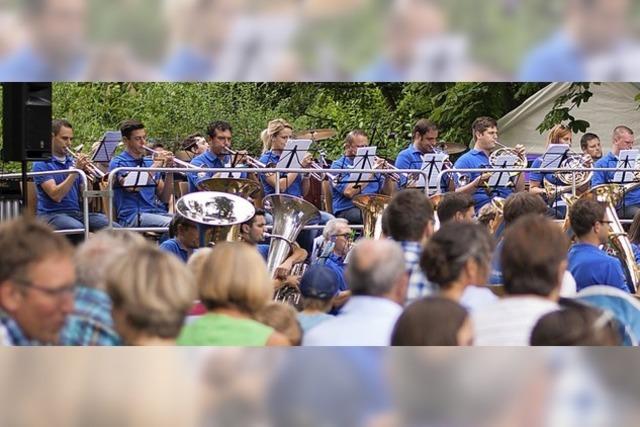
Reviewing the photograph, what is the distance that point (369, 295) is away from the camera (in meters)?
3.97

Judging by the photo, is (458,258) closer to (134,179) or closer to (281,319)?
(281,319)

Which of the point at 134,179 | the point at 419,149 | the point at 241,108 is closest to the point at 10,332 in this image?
the point at 134,179

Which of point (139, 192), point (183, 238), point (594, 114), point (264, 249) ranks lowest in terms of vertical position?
point (264, 249)

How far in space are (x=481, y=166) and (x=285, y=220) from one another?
2596 millimetres

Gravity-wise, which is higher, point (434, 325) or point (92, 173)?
point (92, 173)

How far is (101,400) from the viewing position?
269 centimetres

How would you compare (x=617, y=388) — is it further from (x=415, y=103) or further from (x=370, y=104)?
(x=370, y=104)

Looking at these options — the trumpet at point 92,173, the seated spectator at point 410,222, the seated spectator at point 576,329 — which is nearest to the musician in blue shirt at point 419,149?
the trumpet at point 92,173

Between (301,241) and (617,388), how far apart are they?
25.3 feet

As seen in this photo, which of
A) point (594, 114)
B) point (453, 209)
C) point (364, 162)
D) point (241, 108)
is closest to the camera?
point (453, 209)

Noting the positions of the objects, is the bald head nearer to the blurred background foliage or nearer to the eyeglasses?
the eyeglasses

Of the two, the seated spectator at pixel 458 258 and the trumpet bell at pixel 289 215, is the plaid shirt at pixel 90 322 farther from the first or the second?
A: the trumpet bell at pixel 289 215

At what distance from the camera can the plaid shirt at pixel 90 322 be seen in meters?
3.04
